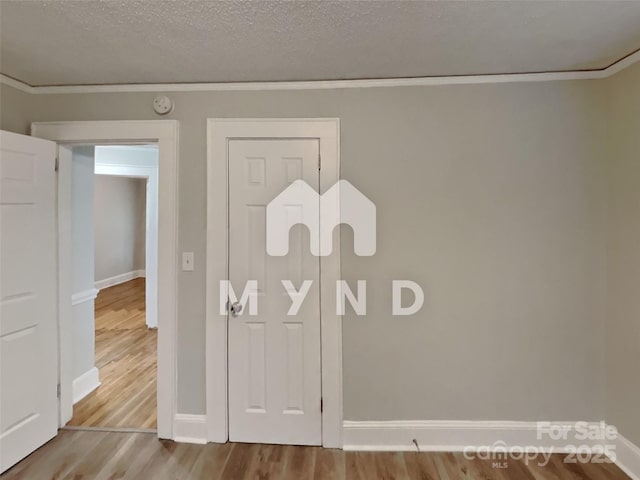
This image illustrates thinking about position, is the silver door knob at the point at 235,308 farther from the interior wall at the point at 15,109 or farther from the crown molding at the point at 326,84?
the interior wall at the point at 15,109

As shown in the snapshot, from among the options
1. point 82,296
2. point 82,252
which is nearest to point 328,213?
point 82,252

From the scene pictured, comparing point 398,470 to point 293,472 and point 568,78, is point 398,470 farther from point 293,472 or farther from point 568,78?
point 568,78

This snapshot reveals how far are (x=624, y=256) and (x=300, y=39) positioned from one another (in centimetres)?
225

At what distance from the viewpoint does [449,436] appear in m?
2.11

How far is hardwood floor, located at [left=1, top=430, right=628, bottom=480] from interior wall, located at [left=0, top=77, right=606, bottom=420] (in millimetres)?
262

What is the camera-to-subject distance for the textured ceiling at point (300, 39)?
4.72ft

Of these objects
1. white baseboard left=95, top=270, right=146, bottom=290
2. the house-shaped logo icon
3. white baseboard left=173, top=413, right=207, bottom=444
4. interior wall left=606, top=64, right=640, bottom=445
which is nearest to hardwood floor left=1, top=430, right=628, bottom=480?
white baseboard left=173, top=413, right=207, bottom=444

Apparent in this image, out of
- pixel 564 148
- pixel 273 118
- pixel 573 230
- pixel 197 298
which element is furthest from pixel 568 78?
pixel 197 298

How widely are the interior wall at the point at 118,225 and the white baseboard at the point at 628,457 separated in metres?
8.07

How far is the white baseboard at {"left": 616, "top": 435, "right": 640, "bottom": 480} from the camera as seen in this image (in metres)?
1.86

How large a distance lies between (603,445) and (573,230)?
1.38 metres

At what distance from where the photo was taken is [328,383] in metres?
2.13

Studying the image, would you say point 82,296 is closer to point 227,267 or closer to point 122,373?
point 122,373

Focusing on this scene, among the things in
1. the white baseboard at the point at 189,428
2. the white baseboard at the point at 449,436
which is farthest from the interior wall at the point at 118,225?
the white baseboard at the point at 449,436
